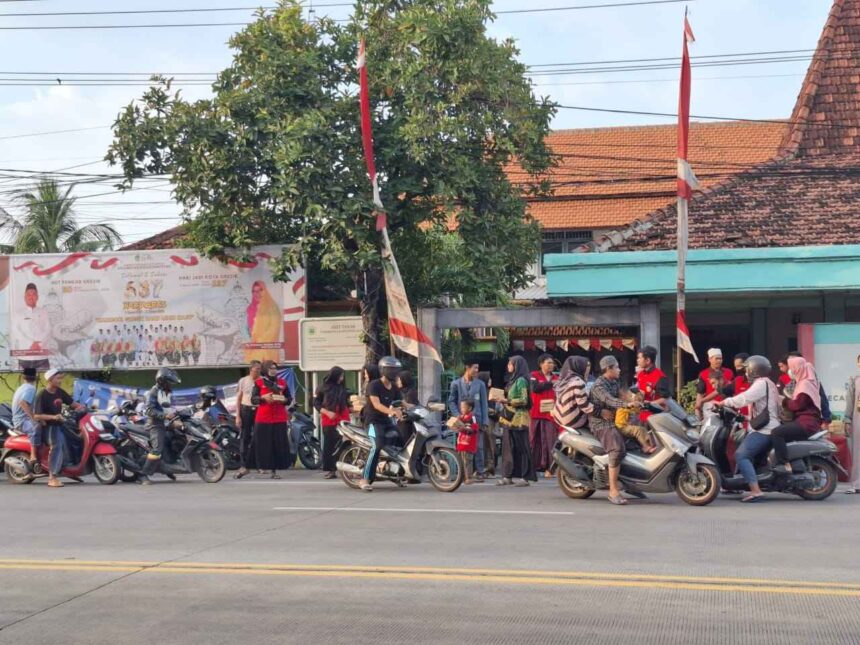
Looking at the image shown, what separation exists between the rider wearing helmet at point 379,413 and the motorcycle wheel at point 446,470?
686 millimetres

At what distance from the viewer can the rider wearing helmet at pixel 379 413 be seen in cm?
1423

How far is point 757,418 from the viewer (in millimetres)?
12781

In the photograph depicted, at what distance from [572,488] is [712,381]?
2.96 metres

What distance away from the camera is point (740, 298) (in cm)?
2161

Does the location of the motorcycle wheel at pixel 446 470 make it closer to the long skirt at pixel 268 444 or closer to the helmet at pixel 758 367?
the helmet at pixel 758 367

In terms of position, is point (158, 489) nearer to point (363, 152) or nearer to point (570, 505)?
point (570, 505)

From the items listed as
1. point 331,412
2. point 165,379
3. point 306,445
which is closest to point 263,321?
point 306,445

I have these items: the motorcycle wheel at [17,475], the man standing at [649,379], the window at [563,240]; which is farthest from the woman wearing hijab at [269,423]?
the window at [563,240]

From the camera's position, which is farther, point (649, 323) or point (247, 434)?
point (649, 323)

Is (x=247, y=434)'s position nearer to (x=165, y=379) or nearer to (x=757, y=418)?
(x=165, y=379)

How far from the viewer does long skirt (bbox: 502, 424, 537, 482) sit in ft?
49.7

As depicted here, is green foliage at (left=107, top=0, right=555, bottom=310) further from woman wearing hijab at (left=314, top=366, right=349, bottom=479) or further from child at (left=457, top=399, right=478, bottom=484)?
child at (left=457, top=399, right=478, bottom=484)

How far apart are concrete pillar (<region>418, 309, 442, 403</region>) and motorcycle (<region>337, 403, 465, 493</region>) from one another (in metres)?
4.68

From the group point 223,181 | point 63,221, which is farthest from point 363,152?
point 63,221
